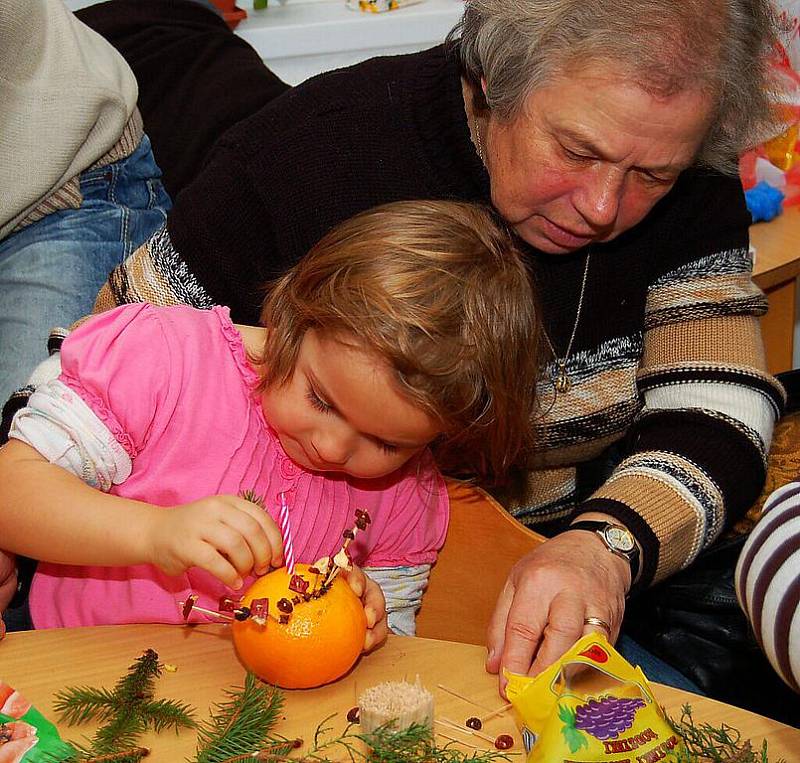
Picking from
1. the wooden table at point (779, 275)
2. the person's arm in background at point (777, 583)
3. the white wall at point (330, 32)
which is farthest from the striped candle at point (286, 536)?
the white wall at point (330, 32)

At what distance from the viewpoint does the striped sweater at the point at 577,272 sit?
4.90 ft

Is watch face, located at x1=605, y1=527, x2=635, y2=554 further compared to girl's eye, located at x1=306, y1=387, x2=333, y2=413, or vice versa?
watch face, located at x1=605, y1=527, x2=635, y2=554

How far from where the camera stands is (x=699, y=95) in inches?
50.4

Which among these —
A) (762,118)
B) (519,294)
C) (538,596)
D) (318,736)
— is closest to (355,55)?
(762,118)

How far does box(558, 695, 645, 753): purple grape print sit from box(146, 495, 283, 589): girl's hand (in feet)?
1.16

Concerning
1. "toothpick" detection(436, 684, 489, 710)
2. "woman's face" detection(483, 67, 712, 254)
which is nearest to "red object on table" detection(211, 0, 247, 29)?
"woman's face" detection(483, 67, 712, 254)

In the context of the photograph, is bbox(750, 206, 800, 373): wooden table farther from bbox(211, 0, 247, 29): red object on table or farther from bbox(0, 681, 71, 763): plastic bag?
bbox(0, 681, 71, 763): plastic bag

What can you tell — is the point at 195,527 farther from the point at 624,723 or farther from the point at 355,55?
the point at 355,55

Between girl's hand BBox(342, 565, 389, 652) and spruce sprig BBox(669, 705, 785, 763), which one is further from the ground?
spruce sprig BBox(669, 705, 785, 763)

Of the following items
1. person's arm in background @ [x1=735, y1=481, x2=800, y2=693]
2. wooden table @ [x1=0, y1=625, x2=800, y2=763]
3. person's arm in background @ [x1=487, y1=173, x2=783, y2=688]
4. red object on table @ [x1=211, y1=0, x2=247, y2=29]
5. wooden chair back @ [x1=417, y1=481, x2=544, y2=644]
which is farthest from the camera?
red object on table @ [x1=211, y1=0, x2=247, y2=29]

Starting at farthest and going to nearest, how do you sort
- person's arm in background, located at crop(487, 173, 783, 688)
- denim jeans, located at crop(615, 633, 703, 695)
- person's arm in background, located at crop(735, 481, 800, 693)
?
denim jeans, located at crop(615, 633, 703, 695) → person's arm in background, located at crop(487, 173, 783, 688) → person's arm in background, located at crop(735, 481, 800, 693)

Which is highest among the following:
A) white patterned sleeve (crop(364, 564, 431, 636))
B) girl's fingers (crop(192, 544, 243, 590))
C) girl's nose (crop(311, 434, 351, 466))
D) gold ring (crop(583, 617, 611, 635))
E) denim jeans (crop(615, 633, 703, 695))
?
girl's fingers (crop(192, 544, 243, 590))

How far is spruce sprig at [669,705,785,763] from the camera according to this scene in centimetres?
87

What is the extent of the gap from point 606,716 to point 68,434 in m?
0.69
